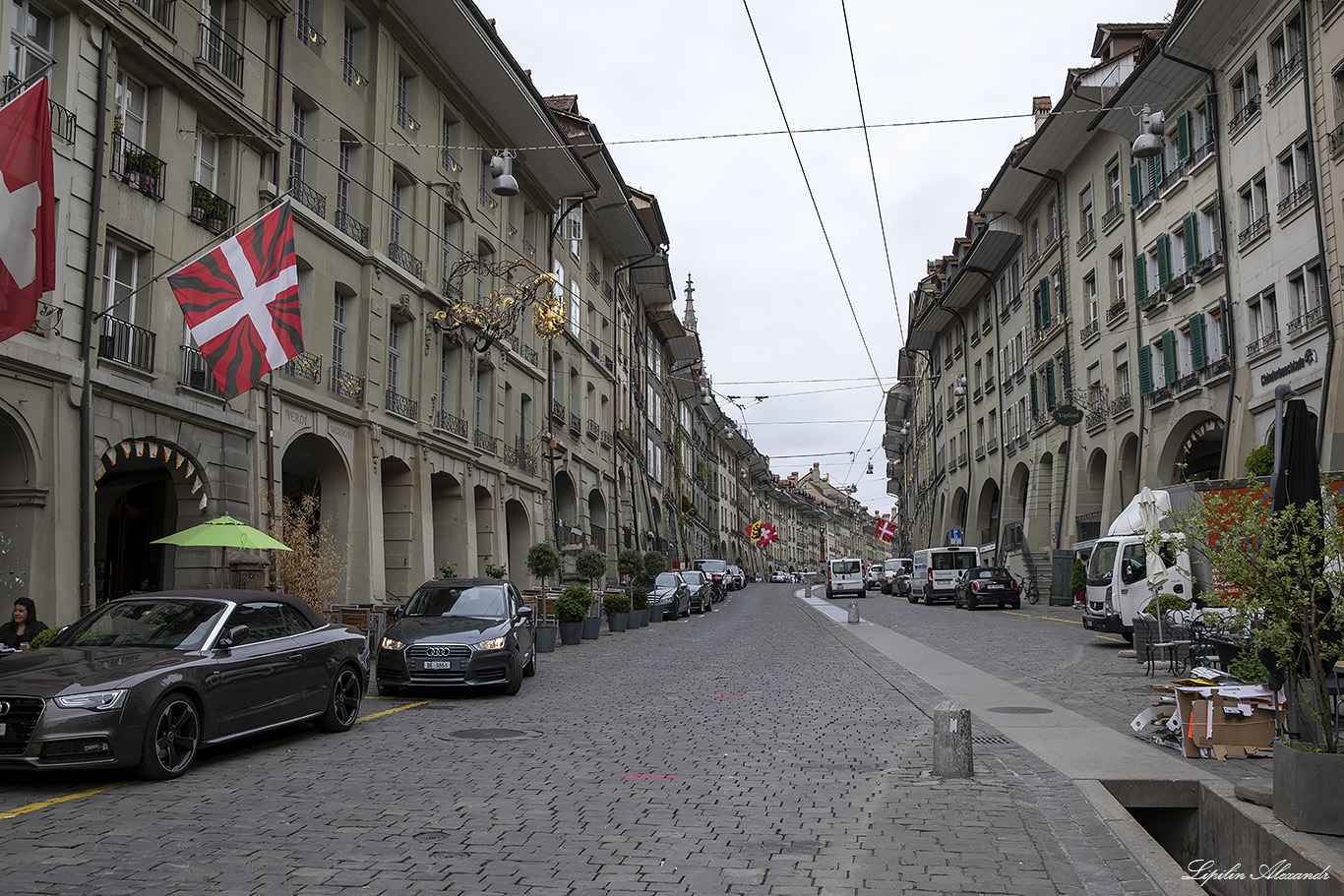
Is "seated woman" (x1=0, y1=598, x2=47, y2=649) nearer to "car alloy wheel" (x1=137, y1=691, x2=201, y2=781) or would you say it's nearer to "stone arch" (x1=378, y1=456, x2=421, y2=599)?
"car alloy wheel" (x1=137, y1=691, x2=201, y2=781)

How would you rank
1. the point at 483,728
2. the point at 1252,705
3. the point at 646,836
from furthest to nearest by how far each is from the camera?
the point at 483,728
the point at 1252,705
the point at 646,836

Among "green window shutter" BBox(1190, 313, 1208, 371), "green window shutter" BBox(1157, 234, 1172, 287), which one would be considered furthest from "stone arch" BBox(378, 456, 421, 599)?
"green window shutter" BBox(1157, 234, 1172, 287)

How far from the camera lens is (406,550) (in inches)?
1001

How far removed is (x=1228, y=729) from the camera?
8.95m

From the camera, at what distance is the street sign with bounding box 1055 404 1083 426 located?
36.5 m

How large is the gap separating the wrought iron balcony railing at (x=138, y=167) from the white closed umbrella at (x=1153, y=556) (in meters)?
16.1

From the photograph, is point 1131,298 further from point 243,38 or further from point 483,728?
point 483,728

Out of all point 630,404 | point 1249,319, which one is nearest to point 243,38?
point 1249,319

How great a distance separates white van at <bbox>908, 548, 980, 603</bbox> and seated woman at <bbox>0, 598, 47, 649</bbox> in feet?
122

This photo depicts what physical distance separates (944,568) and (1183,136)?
2083cm

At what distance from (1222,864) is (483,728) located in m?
6.87

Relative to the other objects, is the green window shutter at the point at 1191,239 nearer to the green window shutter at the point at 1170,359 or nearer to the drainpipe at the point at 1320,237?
the green window shutter at the point at 1170,359

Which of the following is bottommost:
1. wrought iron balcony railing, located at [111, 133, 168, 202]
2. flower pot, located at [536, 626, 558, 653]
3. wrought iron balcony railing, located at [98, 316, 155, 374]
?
flower pot, located at [536, 626, 558, 653]

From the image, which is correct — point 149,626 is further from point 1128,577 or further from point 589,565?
point 589,565
